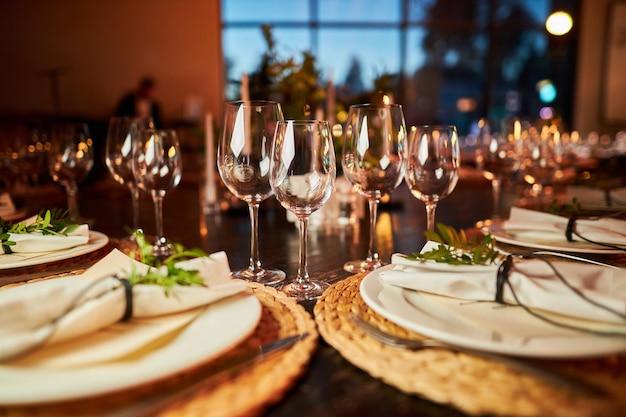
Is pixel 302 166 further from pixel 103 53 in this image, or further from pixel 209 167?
pixel 103 53

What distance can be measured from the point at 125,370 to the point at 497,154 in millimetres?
1169

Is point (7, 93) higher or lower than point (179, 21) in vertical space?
lower

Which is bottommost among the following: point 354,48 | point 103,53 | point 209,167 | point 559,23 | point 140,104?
point 209,167

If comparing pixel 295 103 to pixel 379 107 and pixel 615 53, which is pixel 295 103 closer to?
pixel 379 107

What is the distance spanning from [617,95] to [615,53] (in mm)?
587

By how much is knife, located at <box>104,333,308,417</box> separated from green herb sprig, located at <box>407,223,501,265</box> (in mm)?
218

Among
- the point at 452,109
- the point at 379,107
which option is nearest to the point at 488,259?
the point at 379,107

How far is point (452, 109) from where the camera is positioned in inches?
294

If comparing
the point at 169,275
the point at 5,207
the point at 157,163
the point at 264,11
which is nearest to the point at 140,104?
the point at 264,11

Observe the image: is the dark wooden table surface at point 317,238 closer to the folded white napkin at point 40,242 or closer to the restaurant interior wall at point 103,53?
the folded white napkin at point 40,242

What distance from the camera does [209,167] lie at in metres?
1.65

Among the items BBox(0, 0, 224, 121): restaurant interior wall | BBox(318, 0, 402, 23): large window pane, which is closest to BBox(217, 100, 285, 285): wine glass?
BBox(0, 0, 224, 121): restaurant interior wall

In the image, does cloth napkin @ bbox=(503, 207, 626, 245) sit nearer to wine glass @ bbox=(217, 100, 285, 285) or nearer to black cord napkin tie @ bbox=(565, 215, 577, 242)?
black cord napkin tie @ bbox=(565, 215, 577, 242)

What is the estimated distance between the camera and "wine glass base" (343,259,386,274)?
85cm
